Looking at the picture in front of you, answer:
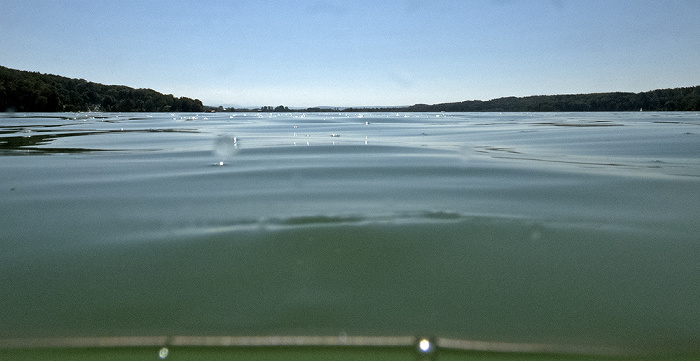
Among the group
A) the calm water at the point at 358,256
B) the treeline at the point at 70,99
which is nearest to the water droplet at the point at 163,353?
the calm water at the point at 358,256

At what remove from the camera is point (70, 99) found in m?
68.0

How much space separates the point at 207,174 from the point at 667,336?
18.2 ft

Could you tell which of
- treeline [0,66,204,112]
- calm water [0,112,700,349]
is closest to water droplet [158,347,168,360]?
calm water [0,112,700,349]

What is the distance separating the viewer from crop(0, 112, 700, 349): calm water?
209 centimetres

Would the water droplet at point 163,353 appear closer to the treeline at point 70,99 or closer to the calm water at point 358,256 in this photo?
the calm water at point 358,256

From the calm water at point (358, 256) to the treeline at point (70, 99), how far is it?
217ft

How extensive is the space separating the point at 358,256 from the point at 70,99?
7936 cm

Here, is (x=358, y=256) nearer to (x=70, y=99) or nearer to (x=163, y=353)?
(x=163, y=353)

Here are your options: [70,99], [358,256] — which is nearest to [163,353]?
[358,256]

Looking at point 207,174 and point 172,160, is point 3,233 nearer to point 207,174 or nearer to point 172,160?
point 207,174

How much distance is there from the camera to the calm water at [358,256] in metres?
2.09

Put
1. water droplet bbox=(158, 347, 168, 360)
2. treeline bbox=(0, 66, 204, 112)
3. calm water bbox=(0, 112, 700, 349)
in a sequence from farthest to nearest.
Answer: treeline bbox=(0, 66, 204, 112) → calm water bbox=(0, 112, 700, 349) → water droplet bbox=(158, 347, 168, 360)

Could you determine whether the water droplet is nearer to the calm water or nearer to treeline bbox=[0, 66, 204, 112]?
the calm water

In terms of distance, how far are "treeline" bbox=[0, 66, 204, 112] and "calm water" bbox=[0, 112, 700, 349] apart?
66.1m
